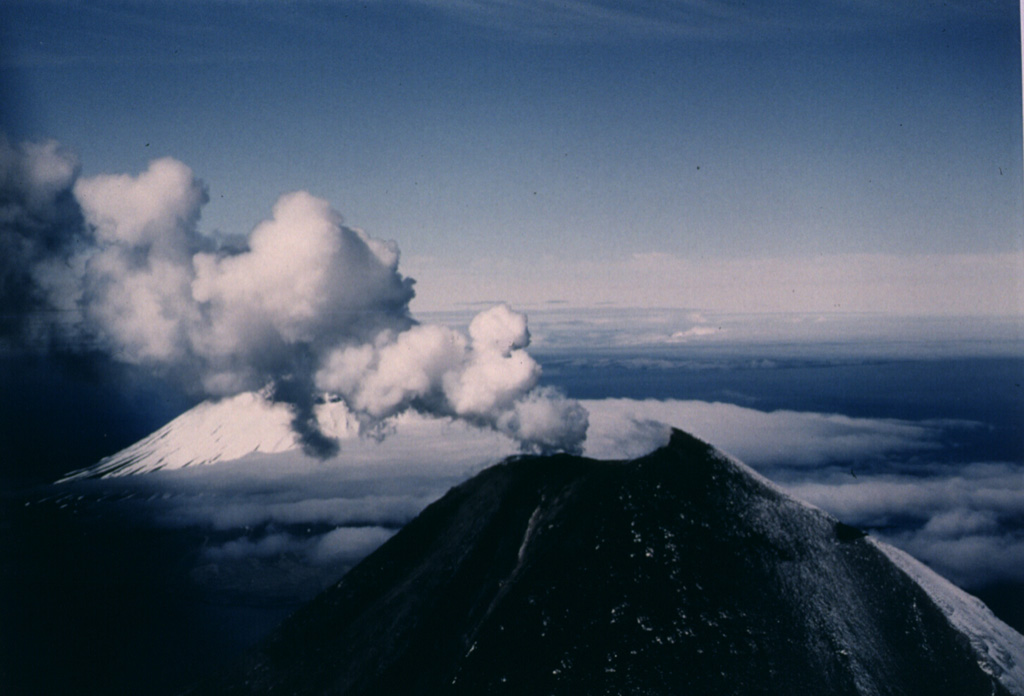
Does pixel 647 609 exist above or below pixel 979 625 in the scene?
above

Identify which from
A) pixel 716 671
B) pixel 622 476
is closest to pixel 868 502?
pixel 622 476

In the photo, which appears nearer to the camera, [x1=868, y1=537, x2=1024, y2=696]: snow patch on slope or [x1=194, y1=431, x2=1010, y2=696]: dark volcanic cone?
[x1=868, y1=537, x2=1024, y2=696]: snow patch on slope

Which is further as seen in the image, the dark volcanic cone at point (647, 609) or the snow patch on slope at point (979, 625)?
the dark volcanic cone at point (647, 609)

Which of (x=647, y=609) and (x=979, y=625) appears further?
(x=647, y=609)

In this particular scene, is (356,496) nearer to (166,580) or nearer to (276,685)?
(166,580)
